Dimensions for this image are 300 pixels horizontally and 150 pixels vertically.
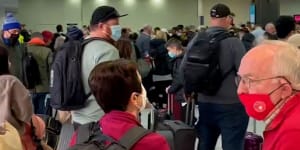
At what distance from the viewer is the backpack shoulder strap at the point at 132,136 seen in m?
2.17

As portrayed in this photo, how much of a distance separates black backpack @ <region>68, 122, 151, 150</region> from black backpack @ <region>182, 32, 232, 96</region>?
6.77 ft

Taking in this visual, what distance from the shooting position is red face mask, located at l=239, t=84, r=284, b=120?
1963mm

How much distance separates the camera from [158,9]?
2583cm

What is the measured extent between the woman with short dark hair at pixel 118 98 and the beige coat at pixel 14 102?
3.49 feet

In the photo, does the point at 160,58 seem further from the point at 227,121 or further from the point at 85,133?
the point at 85,133

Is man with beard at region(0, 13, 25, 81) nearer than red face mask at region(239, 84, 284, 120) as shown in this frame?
No

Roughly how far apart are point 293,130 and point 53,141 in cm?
257

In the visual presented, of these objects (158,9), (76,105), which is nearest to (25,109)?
(76,105)

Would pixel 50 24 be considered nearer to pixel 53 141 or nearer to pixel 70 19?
pixel 70 19

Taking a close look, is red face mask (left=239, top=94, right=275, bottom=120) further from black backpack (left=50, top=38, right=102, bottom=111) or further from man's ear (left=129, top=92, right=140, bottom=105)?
black backpack (left=50, top=38, right=102, bottom=111)

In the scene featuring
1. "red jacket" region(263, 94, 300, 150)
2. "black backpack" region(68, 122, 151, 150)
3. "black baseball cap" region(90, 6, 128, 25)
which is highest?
"black baseball cap" region(90, 6, 128, 25)

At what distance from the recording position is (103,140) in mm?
2174

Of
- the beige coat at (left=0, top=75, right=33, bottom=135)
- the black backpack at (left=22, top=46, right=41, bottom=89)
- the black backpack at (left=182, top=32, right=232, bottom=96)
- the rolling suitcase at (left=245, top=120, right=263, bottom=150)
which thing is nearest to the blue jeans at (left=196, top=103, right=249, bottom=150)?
the black backpack at (left=182, top=32, right=232, bottom=96)

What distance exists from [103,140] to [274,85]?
0.72 meters
